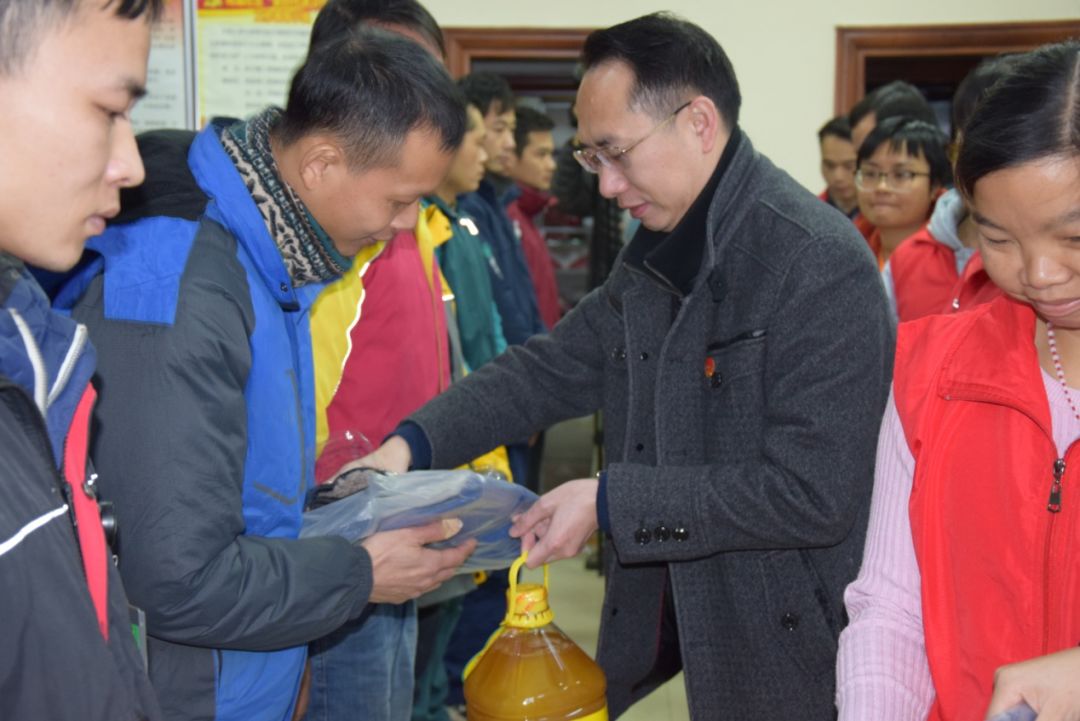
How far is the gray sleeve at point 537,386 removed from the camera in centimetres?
210

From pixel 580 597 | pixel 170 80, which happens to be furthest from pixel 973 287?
pixel 580 597

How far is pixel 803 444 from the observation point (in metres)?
1.66

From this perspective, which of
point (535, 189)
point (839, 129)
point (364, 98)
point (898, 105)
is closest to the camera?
point (364, 98)

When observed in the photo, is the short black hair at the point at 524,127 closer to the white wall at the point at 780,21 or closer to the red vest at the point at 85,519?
the white wall at the point at 780,21

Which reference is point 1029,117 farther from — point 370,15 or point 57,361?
point 370,15

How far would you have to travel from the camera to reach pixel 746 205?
1.81 meters

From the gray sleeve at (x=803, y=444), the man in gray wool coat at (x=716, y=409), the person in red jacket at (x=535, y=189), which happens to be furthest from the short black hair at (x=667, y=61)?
the person in red jacket at (x=535, y=189)

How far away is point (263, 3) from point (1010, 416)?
96.1 inches

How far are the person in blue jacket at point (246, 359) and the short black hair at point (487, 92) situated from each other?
2792mm

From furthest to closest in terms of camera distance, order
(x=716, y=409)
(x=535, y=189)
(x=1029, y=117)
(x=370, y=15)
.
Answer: (x=535, y=189)
(x=370, y=15)
(x=716, y=409)
(x=1029, y=117)

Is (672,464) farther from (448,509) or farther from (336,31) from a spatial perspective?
(336,31)

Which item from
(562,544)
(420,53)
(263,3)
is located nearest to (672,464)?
(562,544)

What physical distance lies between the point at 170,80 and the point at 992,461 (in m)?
2.31

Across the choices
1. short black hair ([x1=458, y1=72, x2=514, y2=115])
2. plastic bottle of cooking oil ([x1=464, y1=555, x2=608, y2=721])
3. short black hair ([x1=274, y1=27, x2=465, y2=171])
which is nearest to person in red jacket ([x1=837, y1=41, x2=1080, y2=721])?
plastic bottle of cooking oil ([x1=464, y1=555, x2=608, y2=721])
